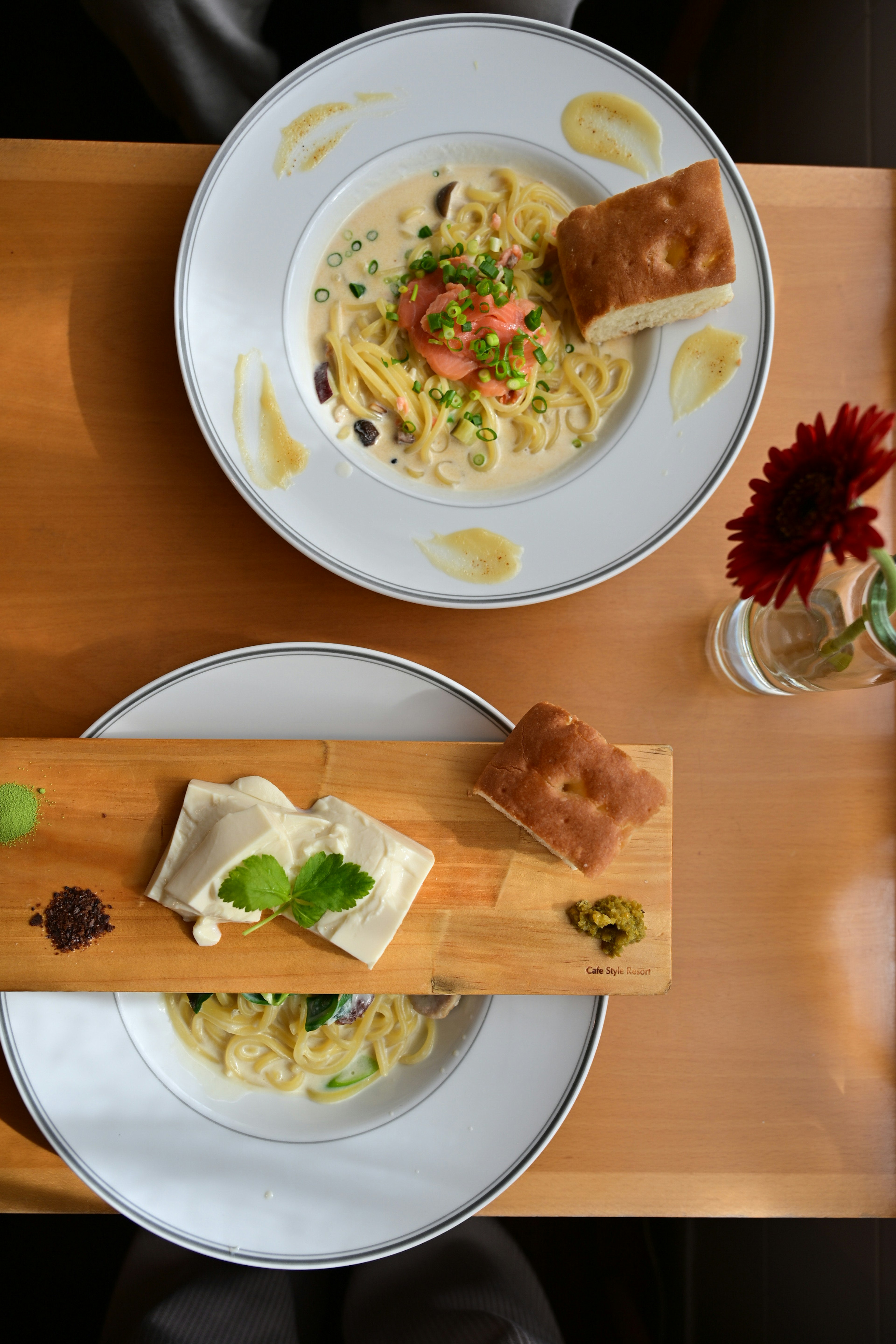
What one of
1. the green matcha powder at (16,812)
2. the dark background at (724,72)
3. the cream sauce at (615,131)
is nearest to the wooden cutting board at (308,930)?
the green matcha powder at (16,812)

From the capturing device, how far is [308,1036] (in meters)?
2.28

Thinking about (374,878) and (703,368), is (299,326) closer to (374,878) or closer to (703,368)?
(703,368)

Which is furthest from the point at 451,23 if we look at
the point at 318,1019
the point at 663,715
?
the point at 318,1019

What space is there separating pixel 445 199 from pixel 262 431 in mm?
849

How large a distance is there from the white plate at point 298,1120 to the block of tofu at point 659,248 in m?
1.08

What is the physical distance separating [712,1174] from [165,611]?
6.74ft

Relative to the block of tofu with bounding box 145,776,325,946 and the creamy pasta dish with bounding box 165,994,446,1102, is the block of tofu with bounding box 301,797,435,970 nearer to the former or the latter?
the block of tofu with bounding box 145,776,325,946

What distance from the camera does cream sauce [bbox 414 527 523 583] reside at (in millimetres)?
2154

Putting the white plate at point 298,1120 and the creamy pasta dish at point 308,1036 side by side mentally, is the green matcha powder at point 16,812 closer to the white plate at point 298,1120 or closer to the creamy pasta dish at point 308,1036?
the white plate at point 298,1120

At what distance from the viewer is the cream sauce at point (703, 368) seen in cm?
221

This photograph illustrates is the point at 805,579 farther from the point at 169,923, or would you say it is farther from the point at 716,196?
the point at 169,923

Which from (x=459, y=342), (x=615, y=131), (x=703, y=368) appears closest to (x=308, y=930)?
(x=459, y=342)

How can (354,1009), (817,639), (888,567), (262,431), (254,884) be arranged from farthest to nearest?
(354,1009)
(262,431)
(817,639)
(254,884)
(888,567)

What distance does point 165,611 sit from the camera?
228cm
